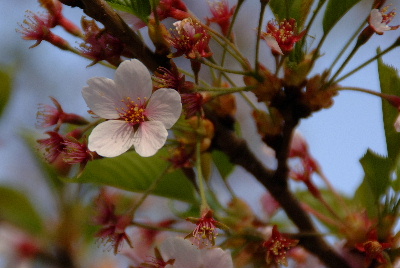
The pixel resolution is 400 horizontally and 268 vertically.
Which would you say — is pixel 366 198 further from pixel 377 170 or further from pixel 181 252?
pixel 181 252

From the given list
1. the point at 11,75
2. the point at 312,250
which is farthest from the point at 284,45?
the point at 11,75

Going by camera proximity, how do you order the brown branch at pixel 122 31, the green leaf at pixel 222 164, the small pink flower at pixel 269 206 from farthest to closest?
the small pink flower at pixel 269 206
the green leaf at pixel 222 164
the brown branch at pixel 122 31

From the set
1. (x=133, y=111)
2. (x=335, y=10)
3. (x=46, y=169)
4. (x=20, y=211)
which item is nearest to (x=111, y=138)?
(x=133, y=111)

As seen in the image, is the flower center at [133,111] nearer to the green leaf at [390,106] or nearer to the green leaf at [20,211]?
the green leaf at [390,106]

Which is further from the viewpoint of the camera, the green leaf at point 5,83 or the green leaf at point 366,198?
the green leaf at point 5,83

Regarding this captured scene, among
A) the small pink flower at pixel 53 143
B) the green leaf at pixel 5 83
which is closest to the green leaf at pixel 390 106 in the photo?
the small pink flower at pixel 53 143

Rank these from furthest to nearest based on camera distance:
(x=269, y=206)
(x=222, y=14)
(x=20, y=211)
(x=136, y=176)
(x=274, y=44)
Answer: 1. (x=20, y=211)
2. (x=269, y=206)
3. (x=136, y=176)
4. (x=222, y=14)
5. (x=274, y=44)

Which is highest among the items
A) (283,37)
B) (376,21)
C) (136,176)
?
(376,21)

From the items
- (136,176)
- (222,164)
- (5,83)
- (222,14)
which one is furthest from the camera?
(5,83)
